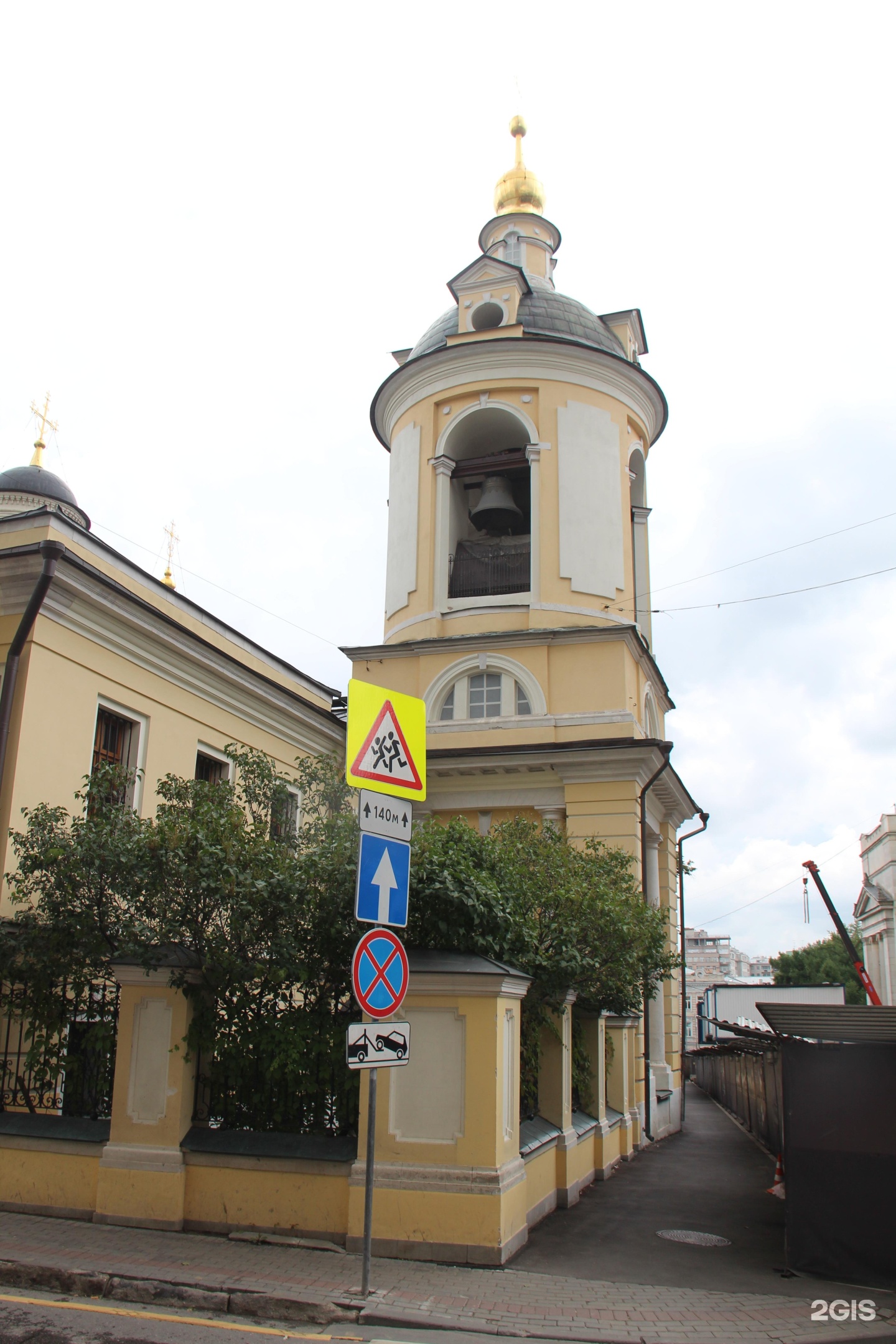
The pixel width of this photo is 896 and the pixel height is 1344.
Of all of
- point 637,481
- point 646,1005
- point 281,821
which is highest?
point 637,481

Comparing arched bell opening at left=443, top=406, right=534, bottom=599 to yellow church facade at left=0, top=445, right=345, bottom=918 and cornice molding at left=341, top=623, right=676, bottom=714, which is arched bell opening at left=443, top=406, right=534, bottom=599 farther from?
yellow church facade at left=0, top=445, right=345, bottom=918

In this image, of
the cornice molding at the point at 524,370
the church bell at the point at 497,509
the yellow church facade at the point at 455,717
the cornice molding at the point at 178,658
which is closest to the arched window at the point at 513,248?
the yellow church facade at the point at 455,717

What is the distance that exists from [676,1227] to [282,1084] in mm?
4301

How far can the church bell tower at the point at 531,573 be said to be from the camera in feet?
64.0

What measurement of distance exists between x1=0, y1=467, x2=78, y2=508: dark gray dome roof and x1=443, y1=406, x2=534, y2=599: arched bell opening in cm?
1448

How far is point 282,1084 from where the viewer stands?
369 inches

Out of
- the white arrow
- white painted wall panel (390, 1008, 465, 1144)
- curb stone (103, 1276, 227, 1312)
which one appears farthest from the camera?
white painted wall panel (390, 1008, 465, 1144)

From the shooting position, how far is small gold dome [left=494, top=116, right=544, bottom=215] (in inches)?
1096

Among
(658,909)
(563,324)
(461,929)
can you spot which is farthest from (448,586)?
(461,929)

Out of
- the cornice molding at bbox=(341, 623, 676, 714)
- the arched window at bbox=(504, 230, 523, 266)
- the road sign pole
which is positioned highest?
the arched window at bbox=(504, 230, 523, 266)

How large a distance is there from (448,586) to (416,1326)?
1616 centimetres

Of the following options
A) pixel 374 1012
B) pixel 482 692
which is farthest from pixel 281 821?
pixel 482 692

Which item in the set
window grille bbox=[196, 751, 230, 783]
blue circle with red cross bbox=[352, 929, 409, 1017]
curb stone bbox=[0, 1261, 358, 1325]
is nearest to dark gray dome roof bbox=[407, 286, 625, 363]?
window grille bbox=[196, 751, 230, 783]

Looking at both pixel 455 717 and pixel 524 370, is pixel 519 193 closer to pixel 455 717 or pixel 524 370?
pixel 524 370
